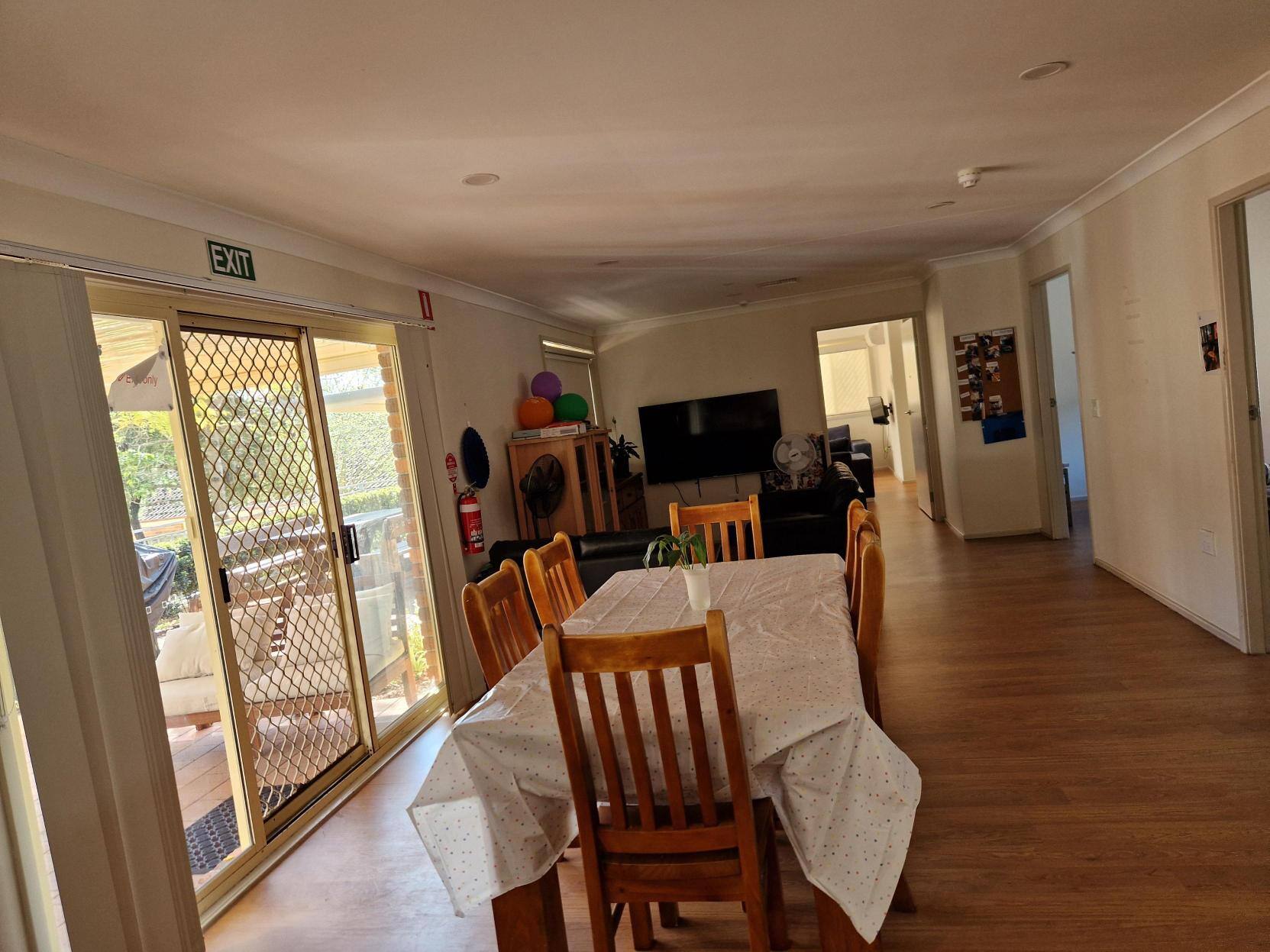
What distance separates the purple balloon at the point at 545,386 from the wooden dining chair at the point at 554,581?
10.8 ft

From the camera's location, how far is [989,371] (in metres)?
6.96

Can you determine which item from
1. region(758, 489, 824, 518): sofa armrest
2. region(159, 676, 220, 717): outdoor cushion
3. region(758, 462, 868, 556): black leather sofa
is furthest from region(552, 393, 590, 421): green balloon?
region(159, 676, 220, 717): outdoor cushion

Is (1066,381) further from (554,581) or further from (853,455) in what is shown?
(554,581)

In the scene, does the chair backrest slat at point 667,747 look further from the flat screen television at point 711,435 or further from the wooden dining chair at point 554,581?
the flat screen television at point 711,435

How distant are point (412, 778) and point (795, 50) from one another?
322cm

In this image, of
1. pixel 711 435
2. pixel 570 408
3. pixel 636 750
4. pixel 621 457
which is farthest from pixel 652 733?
pixel 711 435

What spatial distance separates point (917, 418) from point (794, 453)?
2.05 m

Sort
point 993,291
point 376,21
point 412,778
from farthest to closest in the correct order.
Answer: point 993,291 → point 412,778 → point 376,21

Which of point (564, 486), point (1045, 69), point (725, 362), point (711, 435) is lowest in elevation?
point (564, 486)

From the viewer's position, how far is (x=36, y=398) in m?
2.26

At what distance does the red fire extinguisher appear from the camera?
4.99m

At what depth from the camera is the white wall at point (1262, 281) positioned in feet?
17.7

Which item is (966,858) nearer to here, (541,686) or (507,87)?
(541,686)

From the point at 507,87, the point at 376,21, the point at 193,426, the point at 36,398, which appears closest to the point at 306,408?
the point at 193,426
